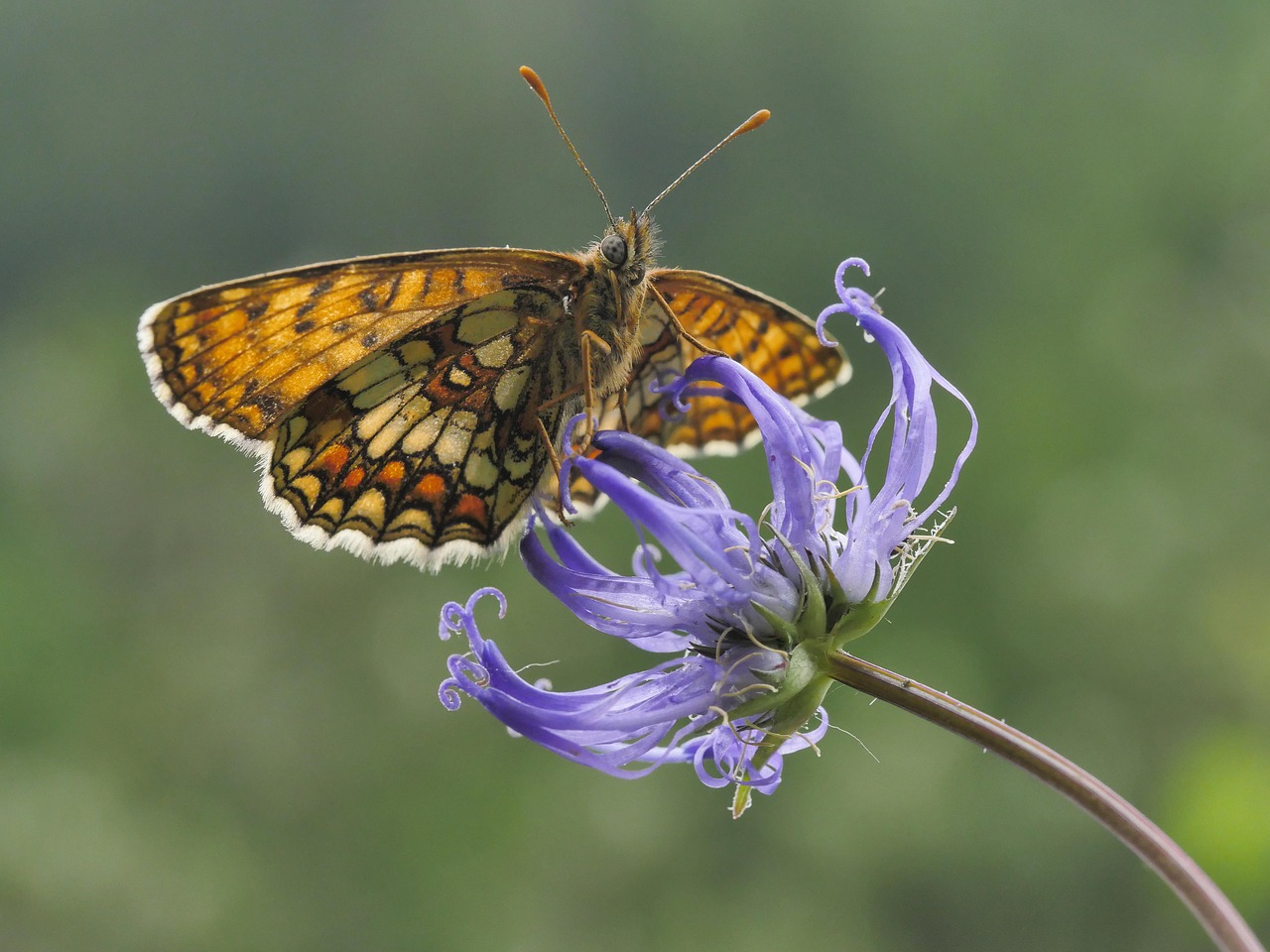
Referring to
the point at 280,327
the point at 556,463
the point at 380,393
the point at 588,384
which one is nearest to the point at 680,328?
the point at 588,384

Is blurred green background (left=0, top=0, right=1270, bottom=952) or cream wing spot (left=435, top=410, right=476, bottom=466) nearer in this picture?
cream wing spot (left=435, top=410, right=476, bottom=466)

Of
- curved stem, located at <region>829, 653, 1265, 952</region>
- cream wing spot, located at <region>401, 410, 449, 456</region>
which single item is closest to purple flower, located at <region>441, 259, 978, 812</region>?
curved stem, located at <region>829, 653, 1265, 952</region>

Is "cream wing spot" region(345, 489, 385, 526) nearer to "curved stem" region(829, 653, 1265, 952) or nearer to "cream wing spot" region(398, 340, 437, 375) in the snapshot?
"cream wing spot" region(398, 340, 437, 375)

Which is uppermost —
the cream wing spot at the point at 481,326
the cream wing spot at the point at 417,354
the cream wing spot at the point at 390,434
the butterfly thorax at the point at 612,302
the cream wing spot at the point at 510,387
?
the butterfly thorax at the point at 612,302

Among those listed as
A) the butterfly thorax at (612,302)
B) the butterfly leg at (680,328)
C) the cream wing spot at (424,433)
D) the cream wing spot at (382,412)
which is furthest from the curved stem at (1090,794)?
the cream wing spot at (382,412)

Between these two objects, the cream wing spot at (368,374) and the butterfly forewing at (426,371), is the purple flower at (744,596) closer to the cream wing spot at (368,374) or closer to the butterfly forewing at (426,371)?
the butterfly forewing at (426,371)

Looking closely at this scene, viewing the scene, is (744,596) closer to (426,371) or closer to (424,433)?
(424,433)

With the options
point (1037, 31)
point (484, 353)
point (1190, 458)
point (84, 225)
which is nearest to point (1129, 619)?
point (1190, 458)
